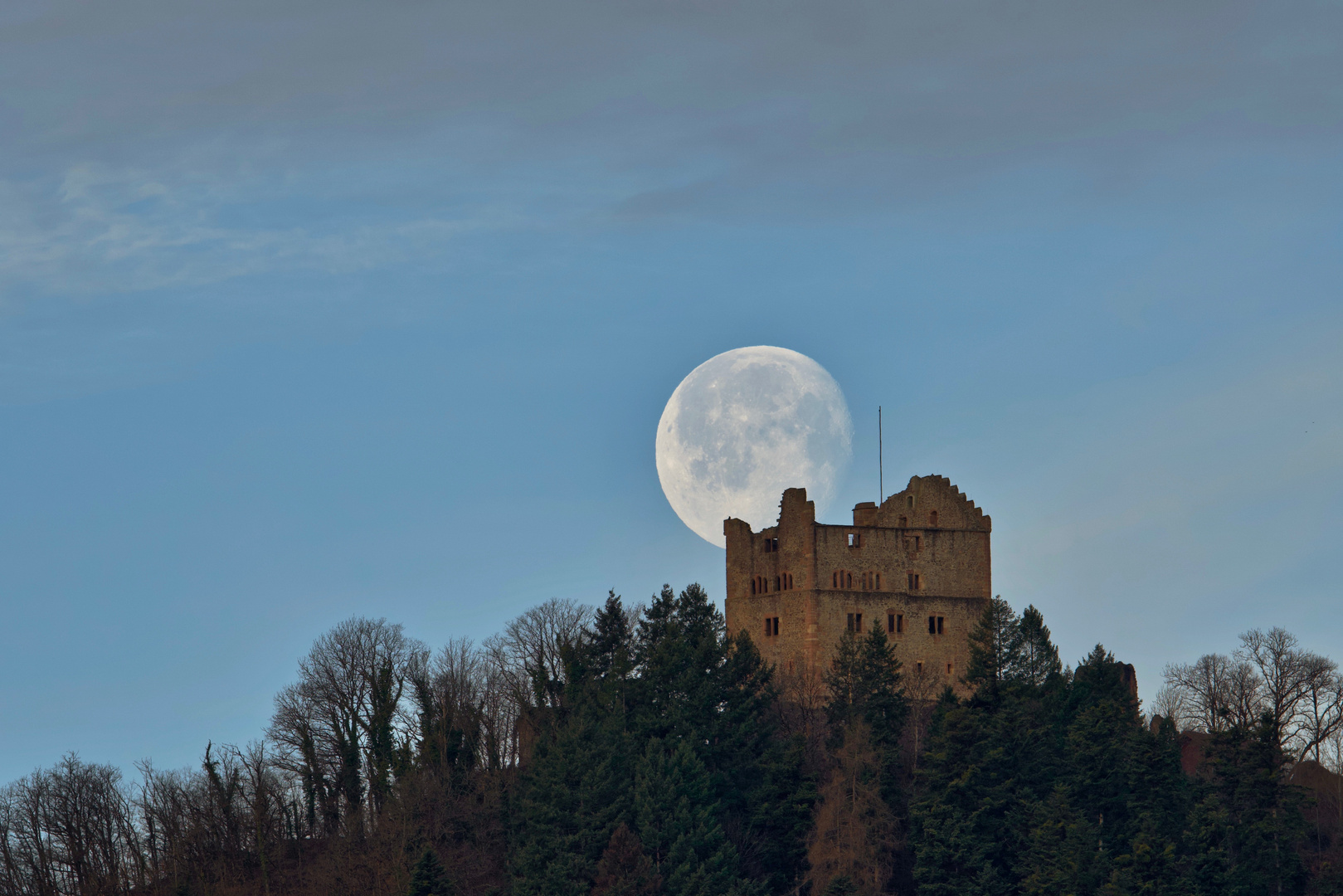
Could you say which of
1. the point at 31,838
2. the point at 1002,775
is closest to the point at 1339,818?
the point at 1002,775

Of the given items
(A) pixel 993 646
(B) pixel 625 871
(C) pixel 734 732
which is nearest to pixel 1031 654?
(A) pixel 993 646

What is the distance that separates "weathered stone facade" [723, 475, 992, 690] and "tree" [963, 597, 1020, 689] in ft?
8.33

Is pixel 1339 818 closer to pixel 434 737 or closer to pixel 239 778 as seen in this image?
pixel 434 737

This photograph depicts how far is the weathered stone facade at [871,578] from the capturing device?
108250 mm

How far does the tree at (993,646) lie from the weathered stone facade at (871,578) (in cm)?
254

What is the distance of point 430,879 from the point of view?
3297 inches

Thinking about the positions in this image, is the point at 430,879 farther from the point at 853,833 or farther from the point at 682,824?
the point at 853,833

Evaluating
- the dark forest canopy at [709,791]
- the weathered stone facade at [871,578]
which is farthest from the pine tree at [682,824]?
the weathered stone facade at [871,578]

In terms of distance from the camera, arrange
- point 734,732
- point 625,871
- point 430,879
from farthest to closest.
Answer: point 734,732 → point 430,879 → point 625,871

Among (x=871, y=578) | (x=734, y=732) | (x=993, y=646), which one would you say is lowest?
(x=734, y=732)

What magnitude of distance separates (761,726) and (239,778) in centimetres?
3563

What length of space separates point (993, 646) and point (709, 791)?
21.0 m

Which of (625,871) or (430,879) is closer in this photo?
(625,871)

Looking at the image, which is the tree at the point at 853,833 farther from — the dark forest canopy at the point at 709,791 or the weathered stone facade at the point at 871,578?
the weathered stone facade at the point at 871,578
